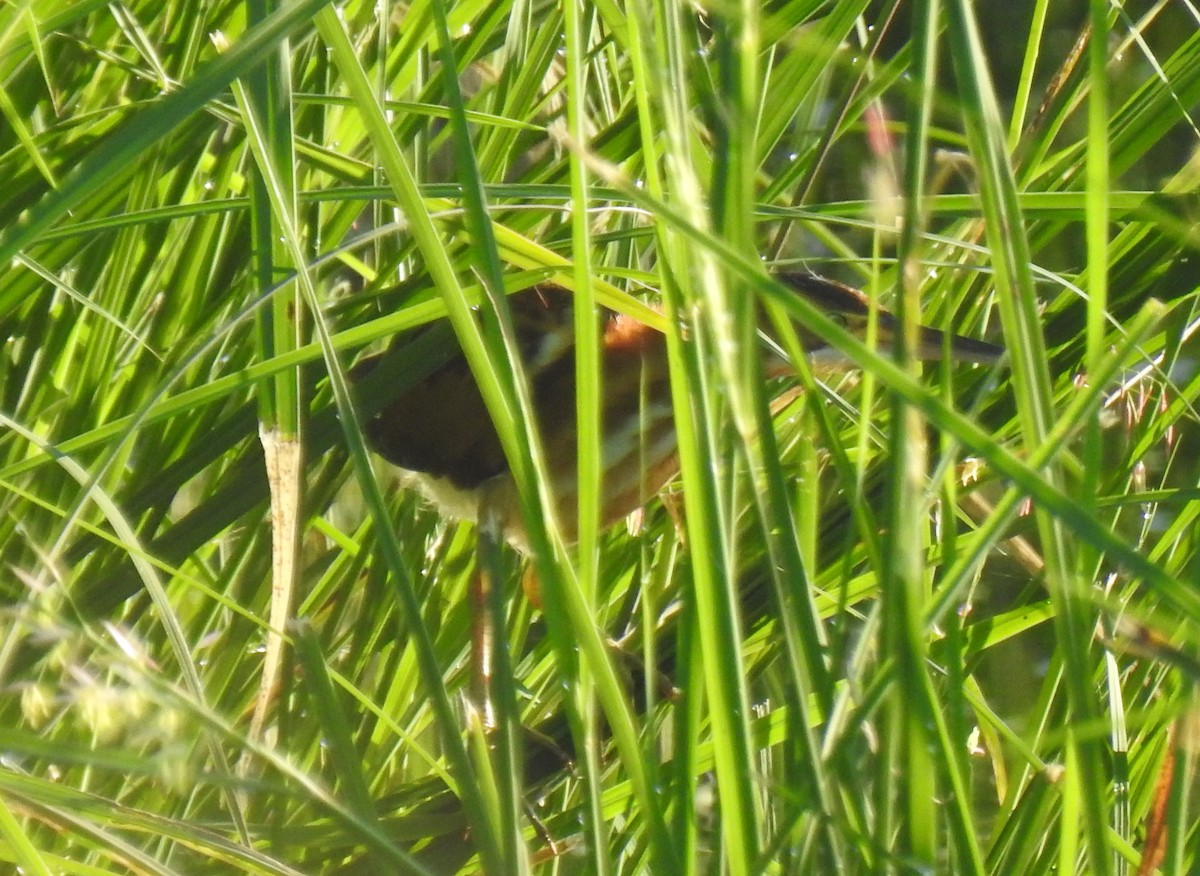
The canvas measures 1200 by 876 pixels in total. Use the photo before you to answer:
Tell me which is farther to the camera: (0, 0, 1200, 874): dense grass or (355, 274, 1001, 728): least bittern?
(355, 274, 1001, 728): least bittern

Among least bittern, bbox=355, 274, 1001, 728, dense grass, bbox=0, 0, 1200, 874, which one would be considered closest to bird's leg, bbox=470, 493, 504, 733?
dense grass, bbox=0, 0, 1200, 874

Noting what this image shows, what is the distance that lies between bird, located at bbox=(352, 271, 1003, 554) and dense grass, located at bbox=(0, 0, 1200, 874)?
6cm

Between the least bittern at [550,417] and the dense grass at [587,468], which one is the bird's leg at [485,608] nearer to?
the dense grass at [587,468]

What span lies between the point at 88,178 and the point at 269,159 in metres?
0.12

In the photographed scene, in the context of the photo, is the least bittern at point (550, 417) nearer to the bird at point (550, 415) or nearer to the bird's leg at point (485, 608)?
the bird at point (550, 415)

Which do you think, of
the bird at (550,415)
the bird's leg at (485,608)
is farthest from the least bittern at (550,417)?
the bird's leg at (485,608)

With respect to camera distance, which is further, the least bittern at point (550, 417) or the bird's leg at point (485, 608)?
the least bittern at point (550, 417)

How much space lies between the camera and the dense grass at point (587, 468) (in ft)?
1.33

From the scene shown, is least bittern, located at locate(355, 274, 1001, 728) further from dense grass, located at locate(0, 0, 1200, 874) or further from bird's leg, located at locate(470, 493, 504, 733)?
bird's leg, located at locate(470, 493, 504, 733)

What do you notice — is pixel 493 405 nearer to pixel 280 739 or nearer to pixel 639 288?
pixel 280 739

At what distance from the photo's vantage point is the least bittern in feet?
3.76

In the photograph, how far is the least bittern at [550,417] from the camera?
1146 mm

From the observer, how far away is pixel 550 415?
4.06ft

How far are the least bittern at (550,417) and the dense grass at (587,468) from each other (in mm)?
58
